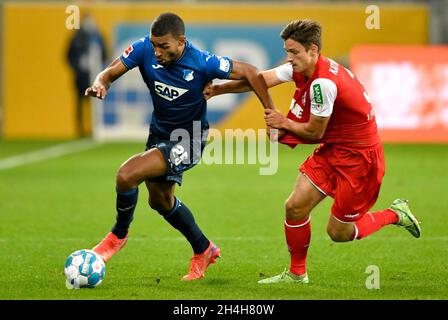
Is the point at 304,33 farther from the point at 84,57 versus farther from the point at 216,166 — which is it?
the point at 84,57

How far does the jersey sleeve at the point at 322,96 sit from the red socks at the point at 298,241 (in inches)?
33.1

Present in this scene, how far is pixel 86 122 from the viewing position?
20422mm

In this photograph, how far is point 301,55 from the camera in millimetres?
6762

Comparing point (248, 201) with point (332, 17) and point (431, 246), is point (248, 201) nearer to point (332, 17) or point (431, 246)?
point (431, 246)

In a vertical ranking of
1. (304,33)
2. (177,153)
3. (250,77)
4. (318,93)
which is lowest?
(177,153)

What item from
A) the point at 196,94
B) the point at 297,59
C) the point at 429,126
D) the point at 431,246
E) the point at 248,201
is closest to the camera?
the point at 297,59

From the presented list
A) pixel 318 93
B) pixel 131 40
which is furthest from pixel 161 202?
pixel 131 40

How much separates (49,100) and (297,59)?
14224mm

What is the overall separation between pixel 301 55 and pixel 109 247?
214 centimetres

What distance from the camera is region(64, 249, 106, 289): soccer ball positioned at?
6.72m

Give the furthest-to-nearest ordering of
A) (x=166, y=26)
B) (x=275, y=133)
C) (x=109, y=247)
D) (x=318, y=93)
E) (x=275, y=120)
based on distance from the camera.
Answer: (x=109, y=247) < (x=166, y=26) < (x=275, y=133) < (x=275, y=120) < (x=318, y=93)

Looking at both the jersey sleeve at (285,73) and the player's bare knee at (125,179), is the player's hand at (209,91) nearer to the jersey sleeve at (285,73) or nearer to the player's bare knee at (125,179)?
the jersey sleeve at (285,73)

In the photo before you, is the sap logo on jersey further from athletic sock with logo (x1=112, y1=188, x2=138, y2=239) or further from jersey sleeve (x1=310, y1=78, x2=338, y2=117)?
jersey sleeve (x1=310, y1=78, x2=338, y2=117)

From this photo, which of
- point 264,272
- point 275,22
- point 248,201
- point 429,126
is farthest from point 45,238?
point 275,22
